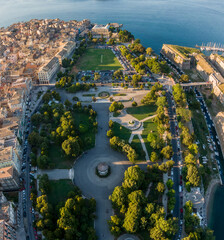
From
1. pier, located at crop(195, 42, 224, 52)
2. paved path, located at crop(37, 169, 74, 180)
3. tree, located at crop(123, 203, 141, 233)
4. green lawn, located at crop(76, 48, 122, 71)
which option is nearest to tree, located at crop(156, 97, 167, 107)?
green lawn, located at crop(76, 48, 122, 71)

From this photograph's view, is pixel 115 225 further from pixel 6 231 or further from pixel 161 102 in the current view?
pixel 161 102

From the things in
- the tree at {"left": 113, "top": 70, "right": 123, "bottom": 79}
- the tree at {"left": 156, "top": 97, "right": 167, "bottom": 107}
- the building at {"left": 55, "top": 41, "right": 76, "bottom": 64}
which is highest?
the building at {"left": 55, "top": 41, "right": 76, "bottom": 64}

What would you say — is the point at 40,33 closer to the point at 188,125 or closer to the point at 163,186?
the point at 188,125

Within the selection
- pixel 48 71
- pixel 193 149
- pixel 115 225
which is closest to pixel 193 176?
pixel 193 149

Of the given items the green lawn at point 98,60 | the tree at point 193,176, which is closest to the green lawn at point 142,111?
the tree at point 193,176

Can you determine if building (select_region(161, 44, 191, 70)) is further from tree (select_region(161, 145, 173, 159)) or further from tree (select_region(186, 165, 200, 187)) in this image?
tree (select_region(186, 165, 200, 187))

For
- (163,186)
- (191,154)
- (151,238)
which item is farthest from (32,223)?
(191,154)
